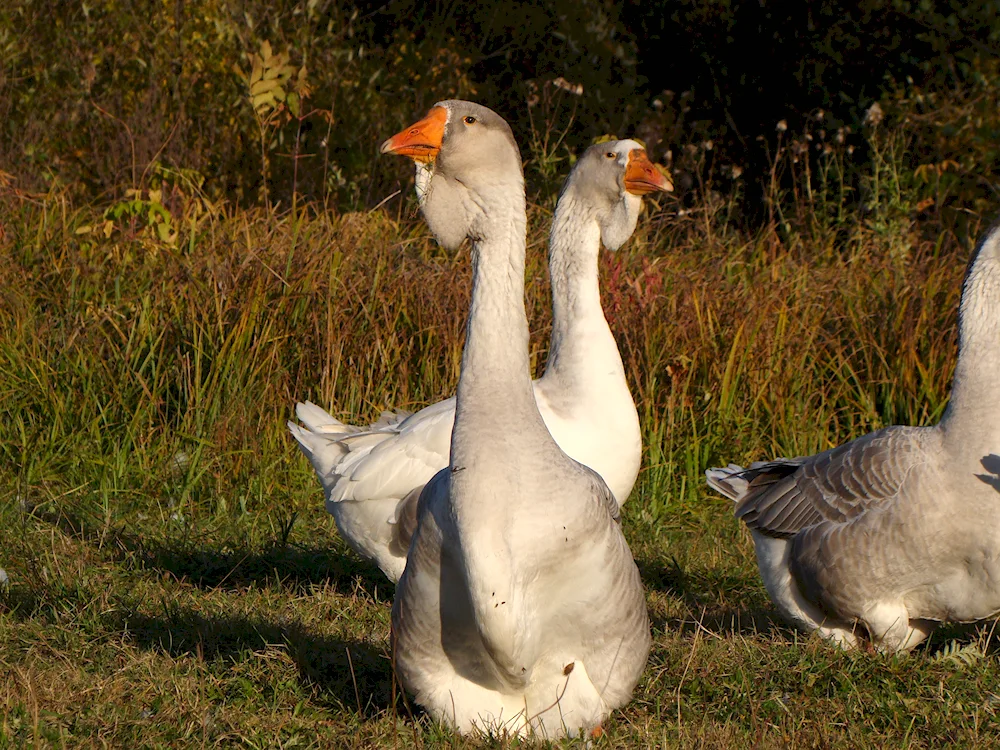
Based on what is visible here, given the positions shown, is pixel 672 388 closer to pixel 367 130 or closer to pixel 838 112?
pixel 367 130

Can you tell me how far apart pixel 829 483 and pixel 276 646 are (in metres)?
2.15

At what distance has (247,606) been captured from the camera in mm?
4879

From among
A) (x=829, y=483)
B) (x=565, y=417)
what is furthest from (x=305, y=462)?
(x=829, y=483)

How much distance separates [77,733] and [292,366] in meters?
3.50

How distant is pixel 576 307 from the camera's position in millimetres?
5254

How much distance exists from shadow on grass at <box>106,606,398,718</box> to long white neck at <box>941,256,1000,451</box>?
2162 millimetres

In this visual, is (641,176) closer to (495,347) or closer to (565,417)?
(565,417)

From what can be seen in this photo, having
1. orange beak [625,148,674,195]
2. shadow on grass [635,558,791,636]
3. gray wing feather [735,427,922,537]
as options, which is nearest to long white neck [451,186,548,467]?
shadow on grass [635,558,791,636]

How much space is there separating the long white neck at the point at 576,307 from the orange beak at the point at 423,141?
1978mm

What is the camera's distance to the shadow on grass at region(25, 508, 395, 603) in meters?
5.25

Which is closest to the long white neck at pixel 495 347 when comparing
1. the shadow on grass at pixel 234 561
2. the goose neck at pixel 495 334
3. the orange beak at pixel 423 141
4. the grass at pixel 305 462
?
the goose neck at pixel 495 334

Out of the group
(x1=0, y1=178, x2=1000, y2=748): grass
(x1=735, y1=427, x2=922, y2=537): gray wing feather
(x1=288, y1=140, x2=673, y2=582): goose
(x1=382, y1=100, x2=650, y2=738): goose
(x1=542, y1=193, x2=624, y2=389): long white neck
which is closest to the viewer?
(x1=382, y1=100, x2=650, y2=738): goose

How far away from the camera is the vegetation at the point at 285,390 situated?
3.88 metres

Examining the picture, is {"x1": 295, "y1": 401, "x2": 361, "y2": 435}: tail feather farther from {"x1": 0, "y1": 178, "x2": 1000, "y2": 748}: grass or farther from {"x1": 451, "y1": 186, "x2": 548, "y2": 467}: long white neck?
{"x1": 451, "y1": 186, "x2": 548, "y2": 467}: long white neck
